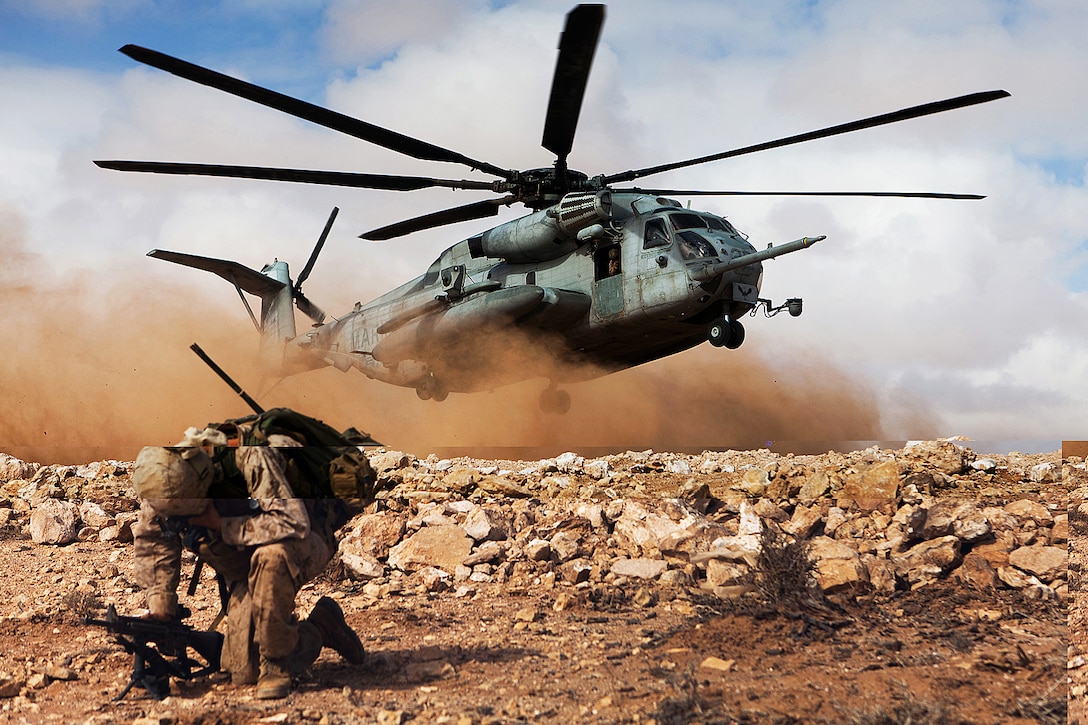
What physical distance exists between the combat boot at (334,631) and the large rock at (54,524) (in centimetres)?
471

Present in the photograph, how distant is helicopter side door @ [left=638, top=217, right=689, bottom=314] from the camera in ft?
38.1

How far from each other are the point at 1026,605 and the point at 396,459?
259 inches

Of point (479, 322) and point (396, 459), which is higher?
point (479, 322)

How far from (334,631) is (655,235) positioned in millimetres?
7856

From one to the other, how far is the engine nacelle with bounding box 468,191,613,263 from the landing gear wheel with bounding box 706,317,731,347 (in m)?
1.88

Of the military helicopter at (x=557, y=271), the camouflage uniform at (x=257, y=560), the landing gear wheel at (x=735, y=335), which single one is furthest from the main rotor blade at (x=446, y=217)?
the camouflage uniform at (x=257, y=560)

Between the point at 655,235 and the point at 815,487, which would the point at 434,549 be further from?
the point at 655,235

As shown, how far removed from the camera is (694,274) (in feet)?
37.6

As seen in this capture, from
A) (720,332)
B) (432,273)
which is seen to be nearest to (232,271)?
(432,273)

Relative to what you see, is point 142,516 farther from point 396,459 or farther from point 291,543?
point 396,459

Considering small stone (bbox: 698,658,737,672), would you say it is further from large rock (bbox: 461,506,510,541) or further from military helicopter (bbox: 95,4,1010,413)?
military helicopter (bbox: 95,4,1010,413)

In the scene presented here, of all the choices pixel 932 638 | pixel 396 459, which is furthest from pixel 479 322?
pixel 932 638

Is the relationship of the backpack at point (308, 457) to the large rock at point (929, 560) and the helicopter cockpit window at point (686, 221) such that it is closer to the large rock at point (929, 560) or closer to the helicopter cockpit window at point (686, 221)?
the large rock at point (929, 560)

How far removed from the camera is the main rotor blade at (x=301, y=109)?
8328mm
